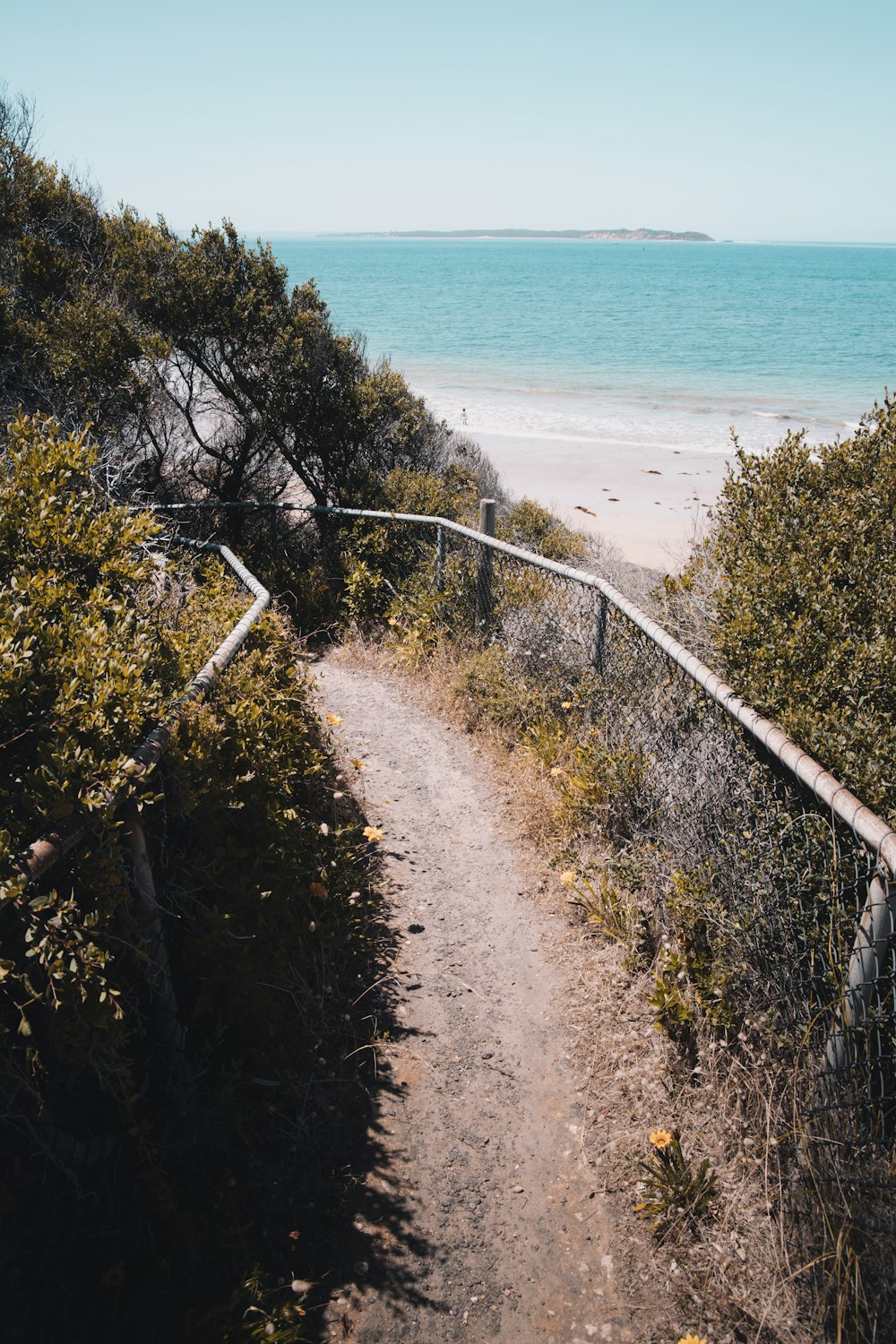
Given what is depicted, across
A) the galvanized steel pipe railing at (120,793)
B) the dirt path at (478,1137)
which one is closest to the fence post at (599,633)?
the dirt path at (478,1137)

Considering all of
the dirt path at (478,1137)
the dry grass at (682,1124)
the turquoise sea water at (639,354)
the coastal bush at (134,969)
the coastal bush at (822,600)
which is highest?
the turquoise sea water at (639,354)

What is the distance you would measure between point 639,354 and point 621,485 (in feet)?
91.2

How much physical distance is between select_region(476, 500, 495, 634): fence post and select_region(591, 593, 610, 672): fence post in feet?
6.90

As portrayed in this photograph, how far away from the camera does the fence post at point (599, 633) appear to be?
5.60 meters

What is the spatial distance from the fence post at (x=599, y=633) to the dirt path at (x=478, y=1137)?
1306 mm

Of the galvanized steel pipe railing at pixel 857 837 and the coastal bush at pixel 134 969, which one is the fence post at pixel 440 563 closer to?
the coastal bush at pixel 134 969

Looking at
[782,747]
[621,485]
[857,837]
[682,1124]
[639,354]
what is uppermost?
[639,354]

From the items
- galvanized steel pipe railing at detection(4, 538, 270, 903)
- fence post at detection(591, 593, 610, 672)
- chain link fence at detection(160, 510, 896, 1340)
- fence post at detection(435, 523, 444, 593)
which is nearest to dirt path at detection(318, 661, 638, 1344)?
chain link fence at detection(160, 510, 896, 1340)

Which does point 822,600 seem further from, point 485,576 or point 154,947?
point 485,576

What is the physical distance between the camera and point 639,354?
143 ft

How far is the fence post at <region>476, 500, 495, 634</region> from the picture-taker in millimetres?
7844

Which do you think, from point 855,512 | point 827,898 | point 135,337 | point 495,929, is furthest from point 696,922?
point 135,337

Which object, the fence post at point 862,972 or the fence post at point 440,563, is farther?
the fence post at point 440,563

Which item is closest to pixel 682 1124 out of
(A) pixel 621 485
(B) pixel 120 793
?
(B) pixel 120 793
